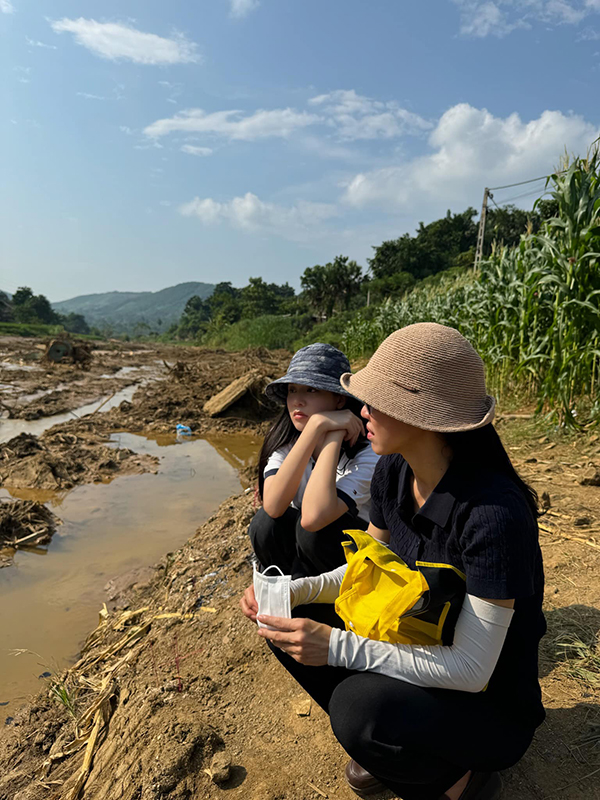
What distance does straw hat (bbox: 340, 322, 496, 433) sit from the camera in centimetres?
122

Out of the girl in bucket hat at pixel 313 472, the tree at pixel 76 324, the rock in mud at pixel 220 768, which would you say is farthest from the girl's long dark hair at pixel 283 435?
the tree at pixel 76 324

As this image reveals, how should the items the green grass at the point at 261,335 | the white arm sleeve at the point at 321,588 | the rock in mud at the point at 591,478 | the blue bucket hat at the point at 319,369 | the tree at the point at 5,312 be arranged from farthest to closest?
1. the tree at the point at 5,312
2. the green grass at the point at 261,335
3. the rock in mud at the point at 591,478
4. the blue bucket hat at the point at 319,369
5. the white arm sleeve at the point at 321,588

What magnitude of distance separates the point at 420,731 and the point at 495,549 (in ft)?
1.56

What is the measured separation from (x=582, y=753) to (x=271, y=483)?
4.13 ft

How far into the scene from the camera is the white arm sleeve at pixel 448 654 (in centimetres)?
115

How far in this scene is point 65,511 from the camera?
4.71 meters

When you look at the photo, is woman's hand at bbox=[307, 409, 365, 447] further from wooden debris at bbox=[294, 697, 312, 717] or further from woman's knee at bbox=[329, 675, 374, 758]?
wooden debris at bbox=[294, 697, 312, 717]

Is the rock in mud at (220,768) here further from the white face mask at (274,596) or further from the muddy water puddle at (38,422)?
the muddy water puddle at (38,422)

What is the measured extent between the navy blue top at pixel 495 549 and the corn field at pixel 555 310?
336cm

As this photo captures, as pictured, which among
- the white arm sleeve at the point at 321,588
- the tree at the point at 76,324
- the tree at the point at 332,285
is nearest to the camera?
the white arm sleeve at the point at 321,588

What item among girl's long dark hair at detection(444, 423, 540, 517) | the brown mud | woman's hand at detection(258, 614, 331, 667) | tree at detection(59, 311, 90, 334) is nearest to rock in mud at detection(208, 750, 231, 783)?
woman's hand at detection(258, 614, 331, 667)

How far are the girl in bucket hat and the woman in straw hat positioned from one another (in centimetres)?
46

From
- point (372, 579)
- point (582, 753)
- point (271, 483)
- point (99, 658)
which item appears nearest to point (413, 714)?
point (372, 579)

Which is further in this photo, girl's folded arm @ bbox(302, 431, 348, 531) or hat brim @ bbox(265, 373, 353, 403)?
hat brim @ bbox(265, 373, 353, 403)
